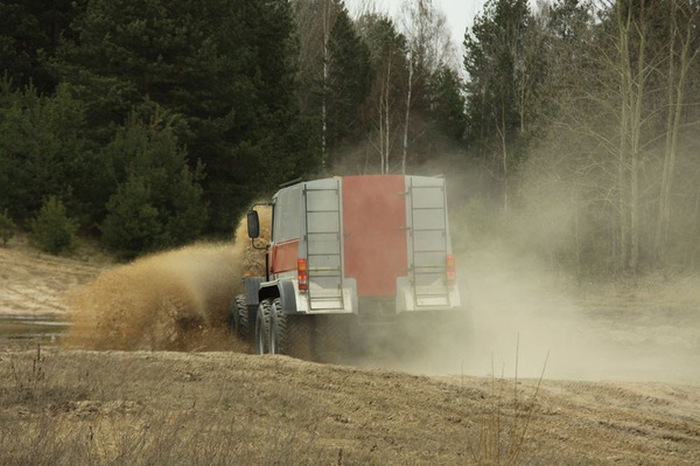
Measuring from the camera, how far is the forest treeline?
34969 mm

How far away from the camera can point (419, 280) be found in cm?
1494

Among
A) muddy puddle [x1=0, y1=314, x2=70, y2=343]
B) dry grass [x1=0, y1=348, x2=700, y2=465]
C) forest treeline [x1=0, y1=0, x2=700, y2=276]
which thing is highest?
forest treeline [x1=0, y1=0, x2=700, y2=276]

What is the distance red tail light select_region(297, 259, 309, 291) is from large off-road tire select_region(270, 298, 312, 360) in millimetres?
541

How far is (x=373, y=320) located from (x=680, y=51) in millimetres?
24389

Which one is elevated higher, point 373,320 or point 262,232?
point 262,232

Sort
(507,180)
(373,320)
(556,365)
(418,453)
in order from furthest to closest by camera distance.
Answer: (507,180) → (556,365) → (373,320) → (418,453)

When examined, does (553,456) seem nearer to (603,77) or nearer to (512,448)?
(512,448)

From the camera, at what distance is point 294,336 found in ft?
49.0

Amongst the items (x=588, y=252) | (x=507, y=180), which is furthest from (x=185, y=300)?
(x=507, y=180)

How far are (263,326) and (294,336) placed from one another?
48.2 inches

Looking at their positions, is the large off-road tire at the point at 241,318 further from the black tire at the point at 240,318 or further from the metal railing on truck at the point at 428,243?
the metal railing on truck at the point at 428,243

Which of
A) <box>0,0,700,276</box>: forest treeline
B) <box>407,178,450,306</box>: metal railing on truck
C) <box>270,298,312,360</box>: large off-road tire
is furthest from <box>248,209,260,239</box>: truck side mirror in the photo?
<box>0,0,700,276</box>: forest treeline

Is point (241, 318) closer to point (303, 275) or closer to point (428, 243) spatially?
point (303, 275)

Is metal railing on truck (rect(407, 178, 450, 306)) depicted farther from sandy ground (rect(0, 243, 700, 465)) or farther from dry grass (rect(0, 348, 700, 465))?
dry grass (rect(0, 348, 700, 465))
